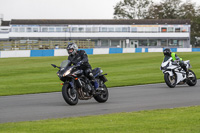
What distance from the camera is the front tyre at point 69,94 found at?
10.3m

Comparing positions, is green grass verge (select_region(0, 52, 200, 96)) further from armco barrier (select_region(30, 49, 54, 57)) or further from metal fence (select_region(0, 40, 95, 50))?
metal fence (select_region(0, 40, 95, 50))

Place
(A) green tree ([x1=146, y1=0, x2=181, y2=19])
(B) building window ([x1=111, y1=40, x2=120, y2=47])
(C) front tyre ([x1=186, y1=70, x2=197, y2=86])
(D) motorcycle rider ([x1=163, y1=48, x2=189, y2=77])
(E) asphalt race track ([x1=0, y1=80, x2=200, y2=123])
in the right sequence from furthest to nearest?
1. (A) green tree ([x1=146, y1=0, x2=181, y2=19])
2. (B) building window ([x1=111, y1=40, x2=120, y2=47])
3. (C) front tyre ([x1=186, y1=70, x2=197, y2=86])
4. (D) motorcycle rider ([x1=163, y1=48, x2=189, y2=77])
5. (E) asphalt race track ([x1=0, y1=80, x2=200, y2=123])

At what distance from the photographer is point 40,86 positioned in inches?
691

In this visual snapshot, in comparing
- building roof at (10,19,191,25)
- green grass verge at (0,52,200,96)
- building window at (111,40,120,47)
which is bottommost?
green grass verge at (0,52,200,96)

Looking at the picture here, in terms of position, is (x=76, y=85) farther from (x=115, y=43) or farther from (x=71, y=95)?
(x=115, y=43)

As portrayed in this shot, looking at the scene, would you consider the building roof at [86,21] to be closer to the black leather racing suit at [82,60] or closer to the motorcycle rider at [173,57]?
the motorcycle rider at [173,57]

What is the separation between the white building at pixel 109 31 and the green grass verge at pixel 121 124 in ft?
251

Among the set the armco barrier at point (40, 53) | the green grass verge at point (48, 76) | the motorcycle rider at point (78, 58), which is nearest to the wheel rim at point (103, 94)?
the motorcycle rider at point (78, 58)

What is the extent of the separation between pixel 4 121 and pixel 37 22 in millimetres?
79038

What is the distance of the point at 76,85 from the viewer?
35.1ft

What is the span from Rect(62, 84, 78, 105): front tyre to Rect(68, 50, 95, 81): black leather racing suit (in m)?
0.58

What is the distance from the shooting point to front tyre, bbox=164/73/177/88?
15.8m

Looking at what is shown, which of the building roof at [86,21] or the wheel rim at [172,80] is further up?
the building roof at [86,21]

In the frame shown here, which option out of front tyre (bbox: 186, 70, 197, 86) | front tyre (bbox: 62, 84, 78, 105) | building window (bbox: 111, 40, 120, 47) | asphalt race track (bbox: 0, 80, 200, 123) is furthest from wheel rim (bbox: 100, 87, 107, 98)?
building window (bbox: 111, 40, 120, 47)
